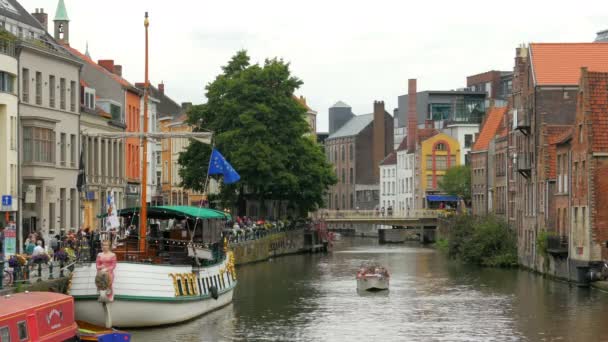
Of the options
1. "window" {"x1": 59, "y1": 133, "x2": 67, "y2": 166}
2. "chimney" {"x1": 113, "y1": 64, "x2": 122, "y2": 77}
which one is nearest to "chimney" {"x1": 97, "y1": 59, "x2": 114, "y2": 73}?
"chimney" {"x1": 113, "y1": 64, "x2": 122, "y2": 77}

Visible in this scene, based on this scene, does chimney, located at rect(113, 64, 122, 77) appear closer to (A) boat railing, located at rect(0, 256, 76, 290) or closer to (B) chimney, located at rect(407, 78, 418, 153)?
(A) boat railing, located at rect(0, 256, 76, 290)

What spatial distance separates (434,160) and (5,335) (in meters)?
130

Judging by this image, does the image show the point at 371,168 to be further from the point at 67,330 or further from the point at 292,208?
the point at 67,330

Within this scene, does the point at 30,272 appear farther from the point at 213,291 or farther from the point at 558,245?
the point at 558,245

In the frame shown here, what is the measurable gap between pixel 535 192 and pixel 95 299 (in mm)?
41175

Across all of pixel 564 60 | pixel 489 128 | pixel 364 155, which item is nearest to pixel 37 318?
pixel 564 60

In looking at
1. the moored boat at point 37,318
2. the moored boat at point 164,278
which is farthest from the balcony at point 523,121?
the moored boat at point 37,318

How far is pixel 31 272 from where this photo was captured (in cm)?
4425

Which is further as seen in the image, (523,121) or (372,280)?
(523,121)

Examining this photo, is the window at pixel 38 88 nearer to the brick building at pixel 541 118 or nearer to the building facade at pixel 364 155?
the brick building at pixel 541 118

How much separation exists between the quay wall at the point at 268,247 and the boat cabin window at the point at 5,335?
50183 mm

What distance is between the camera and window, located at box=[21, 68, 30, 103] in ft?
208

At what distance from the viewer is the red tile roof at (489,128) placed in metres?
113

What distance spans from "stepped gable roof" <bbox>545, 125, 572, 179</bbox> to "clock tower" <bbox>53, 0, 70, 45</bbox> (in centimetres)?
3621
